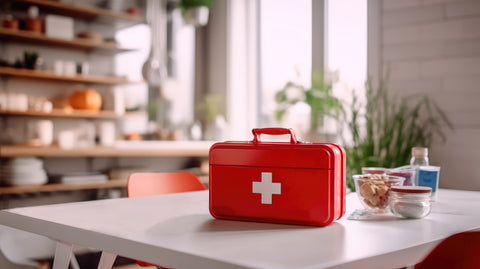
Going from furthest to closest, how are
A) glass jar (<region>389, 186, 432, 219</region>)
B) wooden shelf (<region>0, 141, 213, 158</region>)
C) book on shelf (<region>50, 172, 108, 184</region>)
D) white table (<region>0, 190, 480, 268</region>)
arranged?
book on shelf (<region>50, 172, 108, 184</region>)
wooden shelf (<region>0, 141, 213, 158</region>)
glass jar (<region>389, 186, 432, 219</region>)
white table (<region>0, 190, 480, 268</region>)

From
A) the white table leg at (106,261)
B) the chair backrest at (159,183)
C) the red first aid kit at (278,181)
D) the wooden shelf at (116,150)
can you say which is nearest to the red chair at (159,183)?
the chair backrest at (159,183)

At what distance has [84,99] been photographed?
4.37 meters

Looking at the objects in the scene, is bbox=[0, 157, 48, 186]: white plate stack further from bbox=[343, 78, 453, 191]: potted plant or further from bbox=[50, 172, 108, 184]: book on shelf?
bbox=[343, 78, 453, 191]: potted plant

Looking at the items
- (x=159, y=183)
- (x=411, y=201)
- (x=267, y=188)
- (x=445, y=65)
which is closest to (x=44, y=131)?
(x=159, y=183)

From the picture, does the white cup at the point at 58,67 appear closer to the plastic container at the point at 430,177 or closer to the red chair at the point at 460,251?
the plastic container at the point at 430,177

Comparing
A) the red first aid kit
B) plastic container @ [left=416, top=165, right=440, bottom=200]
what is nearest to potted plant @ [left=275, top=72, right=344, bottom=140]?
plastic container @ [left=416, top=165, right=440, bottom=200]

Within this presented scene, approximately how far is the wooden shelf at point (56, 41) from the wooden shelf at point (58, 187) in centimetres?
122

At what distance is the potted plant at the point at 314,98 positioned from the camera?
12.2 ft

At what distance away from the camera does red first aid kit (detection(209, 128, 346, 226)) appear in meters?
1.10

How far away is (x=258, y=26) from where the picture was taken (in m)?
5.39

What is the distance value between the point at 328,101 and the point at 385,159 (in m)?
0.76

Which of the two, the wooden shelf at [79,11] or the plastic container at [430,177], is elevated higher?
the wooden shelf at [79,11]

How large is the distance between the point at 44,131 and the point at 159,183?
7.91 feet

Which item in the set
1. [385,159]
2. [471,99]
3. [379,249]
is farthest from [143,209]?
[471,99]
